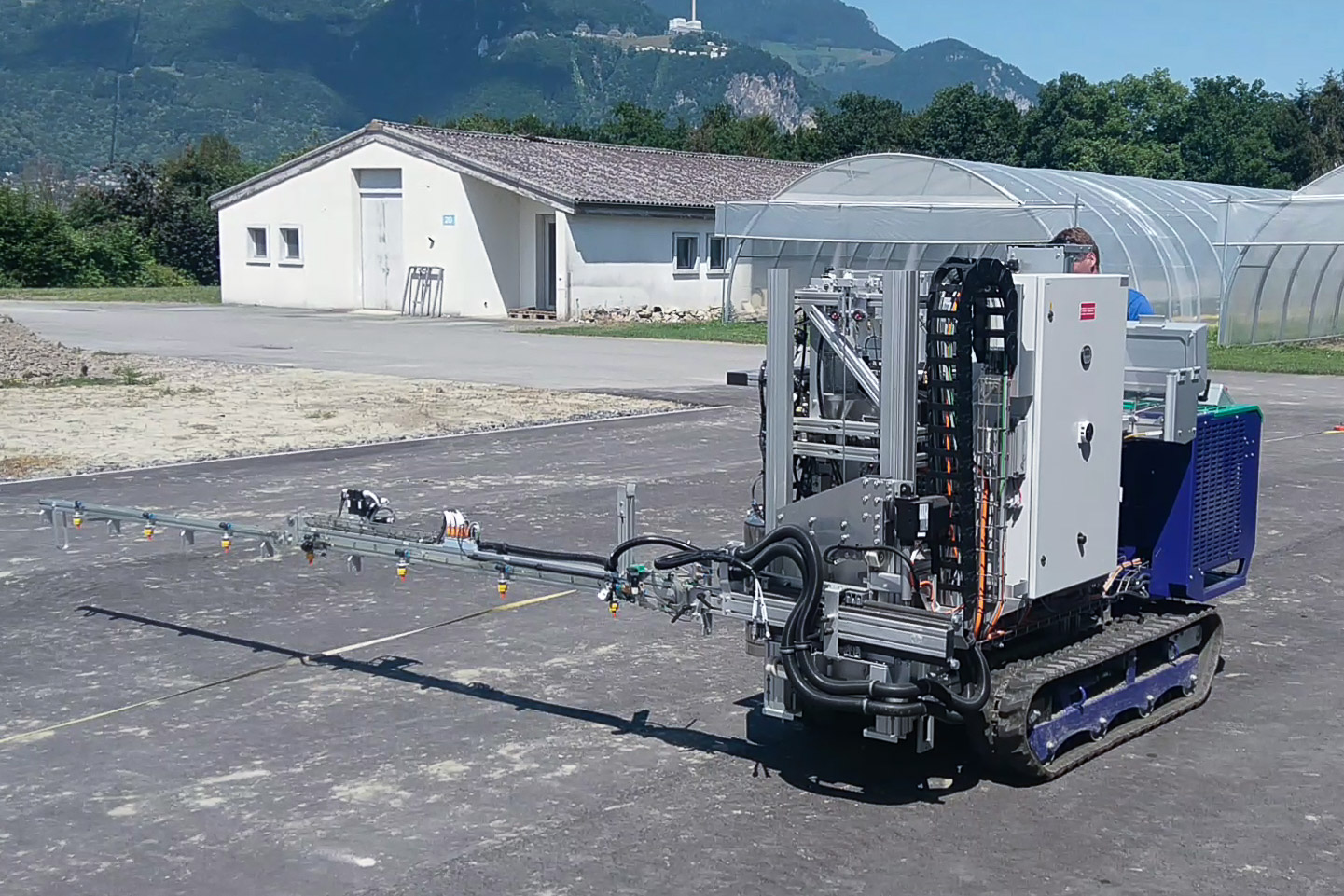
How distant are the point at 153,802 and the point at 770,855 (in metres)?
2.38

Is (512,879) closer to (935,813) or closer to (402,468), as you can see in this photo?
(935,813)

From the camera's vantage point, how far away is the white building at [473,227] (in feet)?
132

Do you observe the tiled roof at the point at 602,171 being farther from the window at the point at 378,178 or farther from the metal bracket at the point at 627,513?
the metal bracket at the point at 627,513

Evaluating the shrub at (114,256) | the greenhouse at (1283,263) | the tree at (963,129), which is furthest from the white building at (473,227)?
the tree at (963,129)

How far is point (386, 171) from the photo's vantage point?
141ft

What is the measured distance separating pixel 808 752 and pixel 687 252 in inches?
1487

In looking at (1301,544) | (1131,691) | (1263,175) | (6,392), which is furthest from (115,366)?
(1263,175)

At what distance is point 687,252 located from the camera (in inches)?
1719

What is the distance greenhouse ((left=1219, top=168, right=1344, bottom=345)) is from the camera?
30641mm

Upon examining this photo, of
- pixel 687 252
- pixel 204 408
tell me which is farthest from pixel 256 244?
pixel 204 408

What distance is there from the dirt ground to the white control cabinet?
10.5 meters

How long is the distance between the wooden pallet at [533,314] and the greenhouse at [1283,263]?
1683 centimetres

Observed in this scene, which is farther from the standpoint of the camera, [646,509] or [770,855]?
[646,509]

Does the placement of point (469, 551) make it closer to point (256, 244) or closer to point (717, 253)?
point (717, 253)
